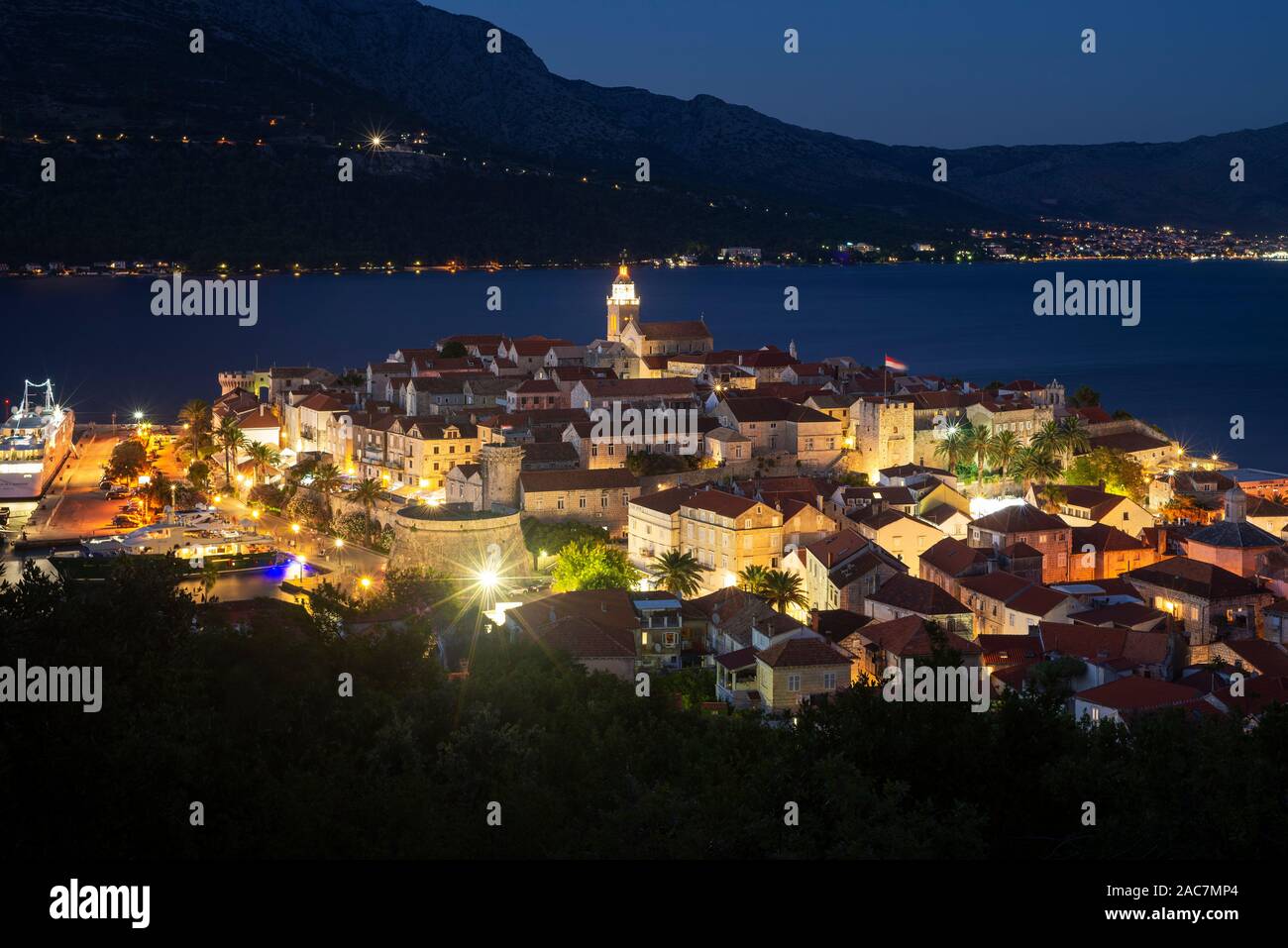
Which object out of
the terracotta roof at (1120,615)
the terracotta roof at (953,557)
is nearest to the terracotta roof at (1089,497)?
the terracotta roof at (953,557)

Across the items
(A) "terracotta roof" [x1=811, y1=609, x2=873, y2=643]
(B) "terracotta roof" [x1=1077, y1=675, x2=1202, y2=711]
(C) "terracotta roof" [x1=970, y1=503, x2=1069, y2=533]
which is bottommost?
(B) "terracotta roof" [x1=1077, y1=675, x2=1202, y2=711]

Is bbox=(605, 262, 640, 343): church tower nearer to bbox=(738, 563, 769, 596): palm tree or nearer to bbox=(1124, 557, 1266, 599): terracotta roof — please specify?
bbox=(738, 563, 769, 596): palm tree

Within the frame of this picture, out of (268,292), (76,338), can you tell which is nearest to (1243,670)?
(76,338)

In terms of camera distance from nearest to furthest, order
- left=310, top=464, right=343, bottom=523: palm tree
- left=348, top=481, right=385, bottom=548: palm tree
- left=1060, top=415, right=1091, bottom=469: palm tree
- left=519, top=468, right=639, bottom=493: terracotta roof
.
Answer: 1. left=519, top=468, right=639, bottom=493: terracotta roof
2. left=348, top=481, right=385, bottom=548: palm tree
3. left=310, top=464, right=343, bottom=523: palm tree
4. left=1060, top=415, right=1091, bottom=469: palm tree

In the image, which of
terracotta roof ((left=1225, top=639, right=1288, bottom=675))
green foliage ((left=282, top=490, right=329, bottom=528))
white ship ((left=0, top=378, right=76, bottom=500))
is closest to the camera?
terracotta roof ((left=1225, top=639, right=1288, bottom=675))

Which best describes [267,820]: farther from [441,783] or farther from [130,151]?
[130,151]

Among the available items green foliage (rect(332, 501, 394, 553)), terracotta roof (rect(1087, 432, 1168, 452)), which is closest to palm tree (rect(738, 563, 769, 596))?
green foliage (rect(332, 501, 394, 553))
